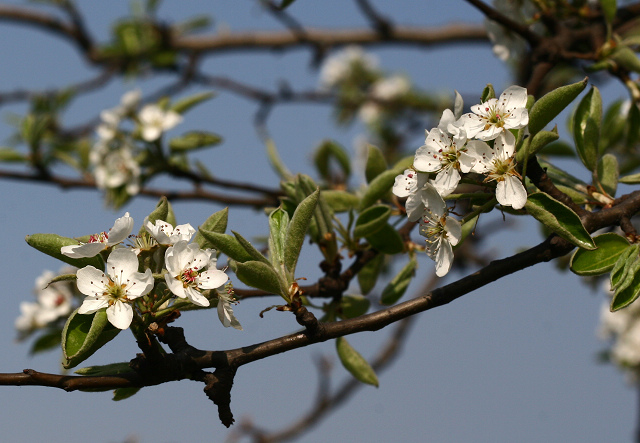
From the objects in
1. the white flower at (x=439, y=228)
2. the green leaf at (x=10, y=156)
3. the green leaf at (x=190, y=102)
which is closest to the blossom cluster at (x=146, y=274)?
the white flower at (x=439, y=228)

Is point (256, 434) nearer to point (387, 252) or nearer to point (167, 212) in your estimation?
point (387, 252)

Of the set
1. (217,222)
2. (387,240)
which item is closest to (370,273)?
(387,240)

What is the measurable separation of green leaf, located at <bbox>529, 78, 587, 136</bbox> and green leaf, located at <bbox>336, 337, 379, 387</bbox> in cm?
89

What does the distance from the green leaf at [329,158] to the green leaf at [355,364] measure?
3.46 feet

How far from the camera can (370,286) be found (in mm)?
2090

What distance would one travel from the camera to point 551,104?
1274mm

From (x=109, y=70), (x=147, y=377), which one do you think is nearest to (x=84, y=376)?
(x=147, y=377)

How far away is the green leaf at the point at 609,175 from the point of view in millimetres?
1665

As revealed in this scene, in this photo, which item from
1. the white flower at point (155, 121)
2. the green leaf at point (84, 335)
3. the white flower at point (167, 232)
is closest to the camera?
the green leaf at point (84, 335)

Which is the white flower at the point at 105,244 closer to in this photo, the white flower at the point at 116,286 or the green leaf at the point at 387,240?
the white flower at the point at 116,286

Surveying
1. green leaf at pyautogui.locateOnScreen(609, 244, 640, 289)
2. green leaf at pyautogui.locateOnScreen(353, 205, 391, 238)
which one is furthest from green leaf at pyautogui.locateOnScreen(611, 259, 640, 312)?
green leaf at pyautogui.locateOnScreen(353, 205, 391, 238)

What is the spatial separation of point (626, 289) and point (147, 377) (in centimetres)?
99

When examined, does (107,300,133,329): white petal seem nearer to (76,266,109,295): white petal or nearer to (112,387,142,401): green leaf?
(76,266,109,295): white petal

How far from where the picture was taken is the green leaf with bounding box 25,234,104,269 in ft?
4.25
